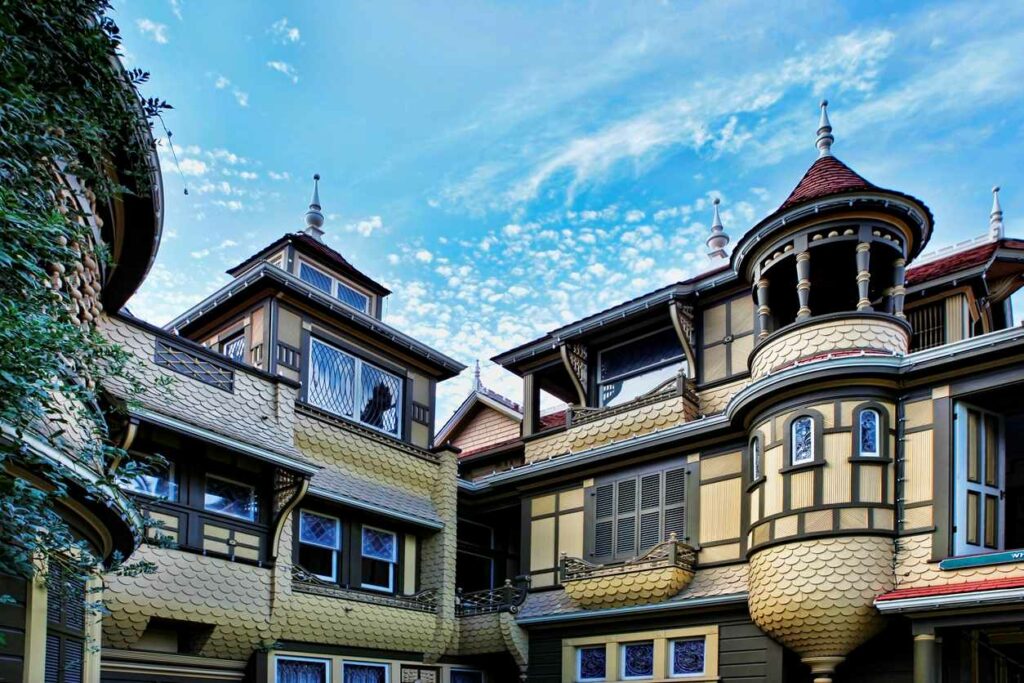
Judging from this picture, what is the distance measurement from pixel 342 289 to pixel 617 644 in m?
8.83

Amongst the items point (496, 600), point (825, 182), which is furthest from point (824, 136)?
point (496, 600)

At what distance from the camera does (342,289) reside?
18922 mm

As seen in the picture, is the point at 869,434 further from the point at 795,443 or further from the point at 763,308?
the point at 763,308

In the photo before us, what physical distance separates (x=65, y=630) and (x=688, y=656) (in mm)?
10570

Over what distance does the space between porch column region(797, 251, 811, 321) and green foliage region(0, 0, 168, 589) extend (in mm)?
10687

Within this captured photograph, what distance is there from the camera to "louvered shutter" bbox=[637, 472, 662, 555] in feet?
54.2

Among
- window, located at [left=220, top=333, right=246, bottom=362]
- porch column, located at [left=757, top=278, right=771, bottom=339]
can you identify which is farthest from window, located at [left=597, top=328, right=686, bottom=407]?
window, located at [left=220, top=333, right=246, bottom=362]

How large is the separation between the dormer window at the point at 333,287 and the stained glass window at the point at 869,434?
387 inches

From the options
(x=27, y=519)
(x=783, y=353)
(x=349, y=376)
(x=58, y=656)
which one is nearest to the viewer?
(x=27, y=519)

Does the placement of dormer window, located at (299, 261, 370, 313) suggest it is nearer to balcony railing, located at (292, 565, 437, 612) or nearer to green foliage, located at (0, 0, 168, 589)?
balcony railing, located at (292, 565, 437, 612)

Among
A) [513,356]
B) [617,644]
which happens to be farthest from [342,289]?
[617,644]

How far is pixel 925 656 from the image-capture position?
12086mm

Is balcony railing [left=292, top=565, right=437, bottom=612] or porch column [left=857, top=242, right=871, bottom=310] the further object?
balcony railing [left=292, top=565, right=437, bottom=612]

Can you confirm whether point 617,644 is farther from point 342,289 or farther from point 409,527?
point 342,289
